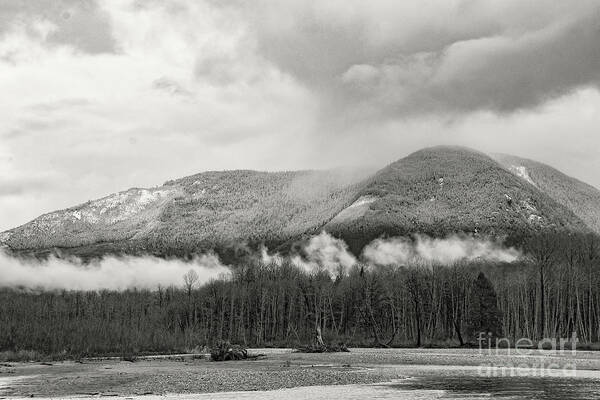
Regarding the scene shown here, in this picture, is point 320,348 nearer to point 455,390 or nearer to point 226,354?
point 226,354

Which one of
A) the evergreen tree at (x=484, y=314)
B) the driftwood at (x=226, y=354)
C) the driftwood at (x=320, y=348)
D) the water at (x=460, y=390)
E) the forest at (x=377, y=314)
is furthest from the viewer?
the evergreen tree at (x=484, y=314)

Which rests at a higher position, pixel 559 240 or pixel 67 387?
pixel 559 240

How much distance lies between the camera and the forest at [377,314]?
4692 inches

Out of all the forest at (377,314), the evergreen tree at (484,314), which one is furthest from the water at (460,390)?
the evergreen tree at (484,314)

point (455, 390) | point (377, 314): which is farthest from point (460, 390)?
point (377, 314)

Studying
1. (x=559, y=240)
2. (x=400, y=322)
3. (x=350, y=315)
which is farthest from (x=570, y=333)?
(x=350, y=315)

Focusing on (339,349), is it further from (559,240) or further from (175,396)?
(175,396)

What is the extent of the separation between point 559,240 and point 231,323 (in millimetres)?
79997

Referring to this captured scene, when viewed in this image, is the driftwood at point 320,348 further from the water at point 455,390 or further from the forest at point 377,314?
the water at point 455,390

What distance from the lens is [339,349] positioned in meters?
102

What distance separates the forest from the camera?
119188mm

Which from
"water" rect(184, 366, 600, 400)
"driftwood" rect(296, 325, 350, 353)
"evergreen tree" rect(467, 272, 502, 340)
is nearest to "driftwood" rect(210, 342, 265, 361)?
"driftwood" rect(296, 325, 350, 353)

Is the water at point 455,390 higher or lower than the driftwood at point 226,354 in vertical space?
higher

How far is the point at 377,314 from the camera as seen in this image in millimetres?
152500
